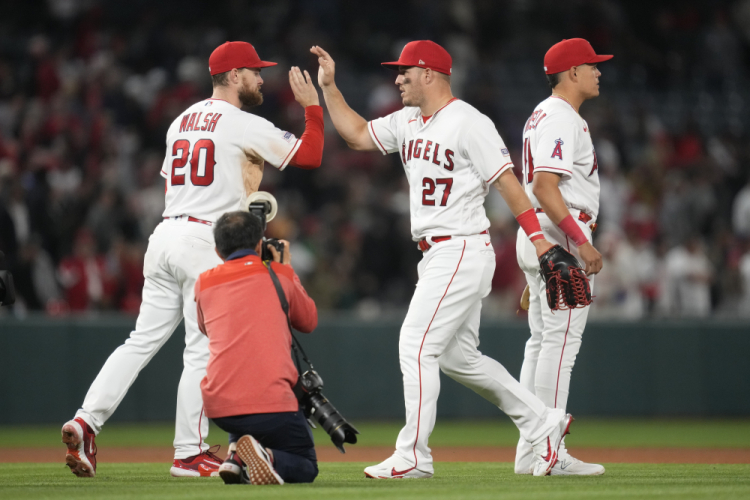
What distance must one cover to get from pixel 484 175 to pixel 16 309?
281 inches

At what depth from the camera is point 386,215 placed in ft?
41.4

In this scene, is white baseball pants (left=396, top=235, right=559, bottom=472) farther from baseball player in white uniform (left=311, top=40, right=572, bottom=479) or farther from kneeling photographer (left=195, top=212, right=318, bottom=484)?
kneeling photographer (left=195, top=212, right=318, bottom=484)

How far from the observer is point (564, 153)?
5.41m

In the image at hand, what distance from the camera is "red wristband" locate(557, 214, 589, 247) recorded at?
532cm

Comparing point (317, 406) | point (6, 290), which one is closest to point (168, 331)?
point (6, 290)

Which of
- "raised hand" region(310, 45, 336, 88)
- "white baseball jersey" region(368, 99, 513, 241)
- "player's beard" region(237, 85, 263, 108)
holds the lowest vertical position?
"white baseball jersey" region(368, 99, 513, 241)

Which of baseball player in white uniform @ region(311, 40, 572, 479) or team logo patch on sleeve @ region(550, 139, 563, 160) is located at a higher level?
team logo patch on sleeve @ region(550, 139, 563, 160)

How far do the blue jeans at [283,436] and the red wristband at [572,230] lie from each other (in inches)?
67.1

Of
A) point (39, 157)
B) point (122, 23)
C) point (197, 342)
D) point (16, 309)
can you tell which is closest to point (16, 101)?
point (39, 157)

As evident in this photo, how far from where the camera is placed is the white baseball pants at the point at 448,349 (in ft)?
16.9

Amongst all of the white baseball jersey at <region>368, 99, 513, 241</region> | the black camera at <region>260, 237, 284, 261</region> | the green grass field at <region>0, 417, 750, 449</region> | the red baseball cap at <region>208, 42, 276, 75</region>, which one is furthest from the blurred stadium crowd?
the black camera at <region>260, 237, 284, 261</region>

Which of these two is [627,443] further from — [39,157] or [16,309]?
[39,157]

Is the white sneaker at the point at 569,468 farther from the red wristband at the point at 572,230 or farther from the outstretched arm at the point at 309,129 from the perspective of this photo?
the outstretched arm at the point at 309,129

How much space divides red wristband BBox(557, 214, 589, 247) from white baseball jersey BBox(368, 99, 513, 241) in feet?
1.36
